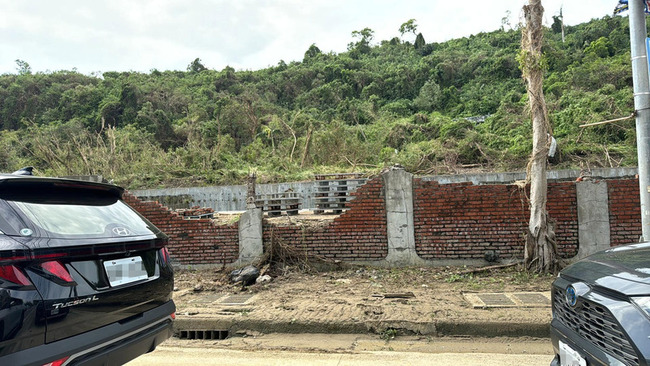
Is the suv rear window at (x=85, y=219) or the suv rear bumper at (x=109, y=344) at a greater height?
the suv rear window at (x=85, y=219)

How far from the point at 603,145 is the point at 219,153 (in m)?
17.0

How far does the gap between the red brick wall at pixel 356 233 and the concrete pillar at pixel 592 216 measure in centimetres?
347

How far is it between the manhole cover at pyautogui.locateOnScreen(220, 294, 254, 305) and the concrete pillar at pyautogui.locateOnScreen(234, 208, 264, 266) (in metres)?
1.60

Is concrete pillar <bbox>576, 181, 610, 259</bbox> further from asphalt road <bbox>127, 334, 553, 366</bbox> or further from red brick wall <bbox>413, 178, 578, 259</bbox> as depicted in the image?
asphalt road <bbox>127, 334, 553, 366</bbox>

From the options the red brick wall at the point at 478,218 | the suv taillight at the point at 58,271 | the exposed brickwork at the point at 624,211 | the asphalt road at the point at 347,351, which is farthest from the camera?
the red brick wall at the point at 478,218

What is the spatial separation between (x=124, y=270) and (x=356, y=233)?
17.6ft

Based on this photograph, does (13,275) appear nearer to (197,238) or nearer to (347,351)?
(347,351)

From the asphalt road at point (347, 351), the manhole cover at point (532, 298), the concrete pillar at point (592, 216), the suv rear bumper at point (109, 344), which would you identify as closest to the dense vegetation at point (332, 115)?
the concrete pillar at point (592, 216)

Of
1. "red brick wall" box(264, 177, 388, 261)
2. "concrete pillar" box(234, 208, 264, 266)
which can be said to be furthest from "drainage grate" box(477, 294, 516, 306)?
"concrete pillar" box(234, 208, 264, 266)

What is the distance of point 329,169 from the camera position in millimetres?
17828

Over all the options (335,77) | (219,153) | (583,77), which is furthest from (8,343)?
(335,77)

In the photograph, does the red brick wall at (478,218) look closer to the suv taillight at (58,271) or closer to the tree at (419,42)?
the suv taillight at (58,271)

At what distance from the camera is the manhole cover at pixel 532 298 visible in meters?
5.18

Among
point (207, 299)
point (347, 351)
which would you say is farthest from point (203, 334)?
point (347, 351)
